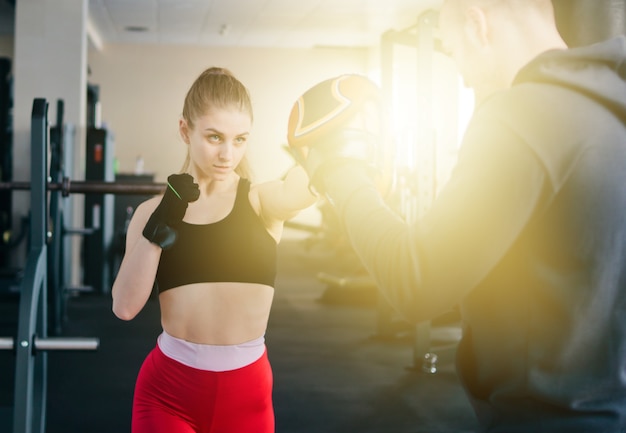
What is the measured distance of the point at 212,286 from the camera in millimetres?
1314

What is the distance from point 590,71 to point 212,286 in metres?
0.81

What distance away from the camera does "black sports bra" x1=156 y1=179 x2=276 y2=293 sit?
4.21 ft

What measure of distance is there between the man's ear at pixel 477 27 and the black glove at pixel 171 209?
20.5 inches

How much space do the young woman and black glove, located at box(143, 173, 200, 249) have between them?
7 cm

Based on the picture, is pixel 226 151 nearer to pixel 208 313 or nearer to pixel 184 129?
pixel 184 129

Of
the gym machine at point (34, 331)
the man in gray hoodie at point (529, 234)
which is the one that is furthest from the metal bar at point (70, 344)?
the man in gray hoodie at point (529, 234)

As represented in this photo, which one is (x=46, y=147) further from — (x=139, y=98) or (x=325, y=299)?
(x=139, y=98)

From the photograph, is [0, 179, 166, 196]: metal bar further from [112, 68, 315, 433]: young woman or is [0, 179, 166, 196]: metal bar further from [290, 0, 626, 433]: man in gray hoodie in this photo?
[290, 0, 626, 433]: man in gray hoodie

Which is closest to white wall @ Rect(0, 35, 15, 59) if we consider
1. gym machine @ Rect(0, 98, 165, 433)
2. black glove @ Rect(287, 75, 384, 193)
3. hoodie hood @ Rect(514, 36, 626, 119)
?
gym machine @ Rect(0, 98, 165, 433)

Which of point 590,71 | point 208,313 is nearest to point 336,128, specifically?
point 590,71

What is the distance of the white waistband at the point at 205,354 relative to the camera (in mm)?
1284

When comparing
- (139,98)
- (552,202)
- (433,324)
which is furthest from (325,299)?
(139,98)

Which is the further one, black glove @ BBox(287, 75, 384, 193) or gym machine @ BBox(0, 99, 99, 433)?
gym machine @ BBox(0, 99, 99, 433)

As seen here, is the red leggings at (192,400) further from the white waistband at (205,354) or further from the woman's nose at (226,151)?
the woman's nose at (226,151)
